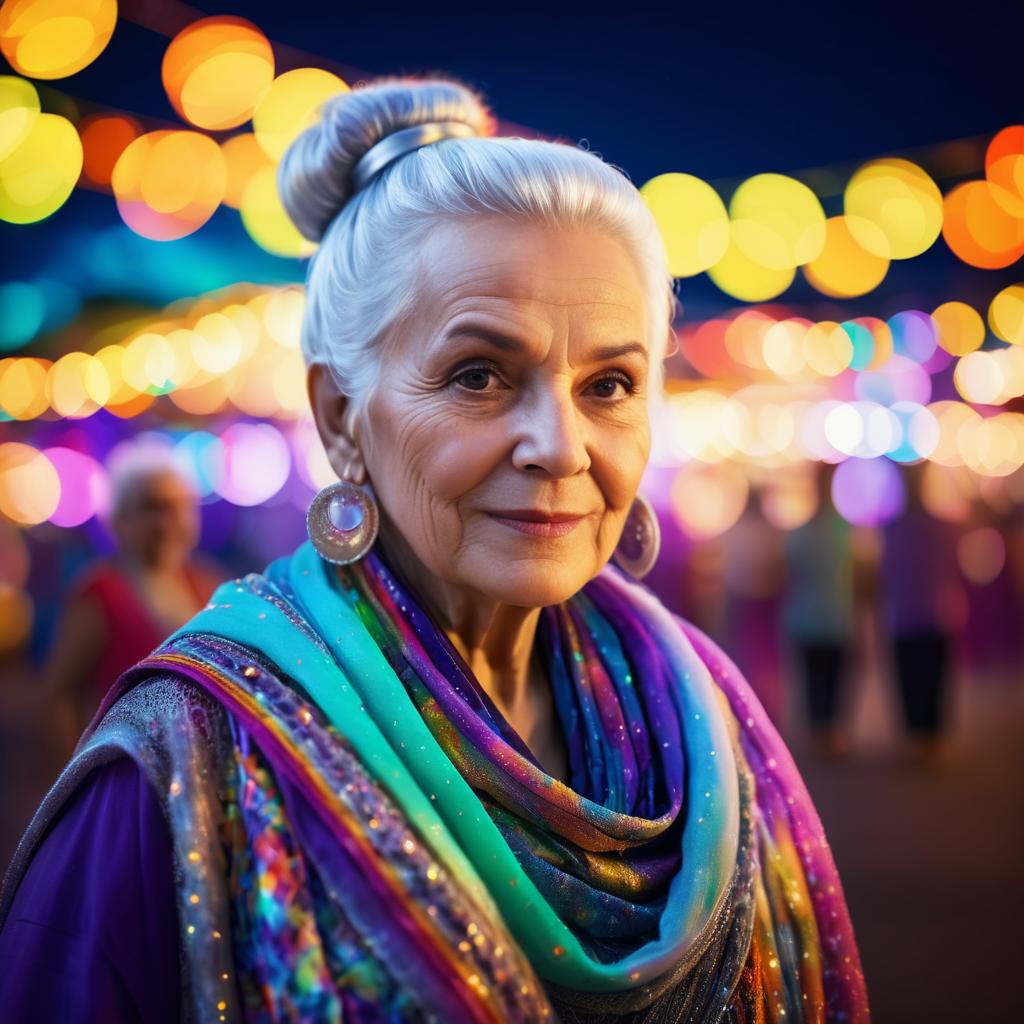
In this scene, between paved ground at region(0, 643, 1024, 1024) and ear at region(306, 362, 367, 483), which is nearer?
ear at region(306, 362, 367, 483)

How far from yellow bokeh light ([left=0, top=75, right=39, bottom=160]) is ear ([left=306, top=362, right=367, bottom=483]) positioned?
3662mm

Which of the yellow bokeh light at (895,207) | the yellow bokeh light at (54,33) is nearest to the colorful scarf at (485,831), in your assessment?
the yellow bokeh light at (54,33)

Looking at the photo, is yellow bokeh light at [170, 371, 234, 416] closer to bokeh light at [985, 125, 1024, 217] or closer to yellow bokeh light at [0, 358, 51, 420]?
yellow bokeh light at [0, 358, 51, 420]

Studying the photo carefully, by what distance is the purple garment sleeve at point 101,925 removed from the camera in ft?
3.56

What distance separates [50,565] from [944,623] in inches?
353

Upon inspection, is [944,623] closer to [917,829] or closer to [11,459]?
[917,829]

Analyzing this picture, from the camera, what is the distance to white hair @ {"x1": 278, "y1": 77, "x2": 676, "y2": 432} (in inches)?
51.4

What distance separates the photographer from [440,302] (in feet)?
4.21

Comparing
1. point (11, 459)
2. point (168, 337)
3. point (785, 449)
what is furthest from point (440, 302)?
point (785, 449)

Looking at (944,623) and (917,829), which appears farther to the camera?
(944,623)

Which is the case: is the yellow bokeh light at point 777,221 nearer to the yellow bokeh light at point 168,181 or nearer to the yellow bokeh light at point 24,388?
the yellow bokeh light at point 168,181

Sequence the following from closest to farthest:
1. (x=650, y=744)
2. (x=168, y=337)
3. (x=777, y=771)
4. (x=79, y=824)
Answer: (x=79, y=824) < (x=650, y=744) < (x=777, y=771) < (x=168, y=337)

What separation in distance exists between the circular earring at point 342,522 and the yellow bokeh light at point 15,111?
380 centimetres

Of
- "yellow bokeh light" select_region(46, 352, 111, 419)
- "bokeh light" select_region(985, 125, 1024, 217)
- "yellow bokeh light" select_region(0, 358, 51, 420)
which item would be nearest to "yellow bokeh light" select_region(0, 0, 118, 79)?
"bokeh light" select_region(985, 125, 1024, 217)
